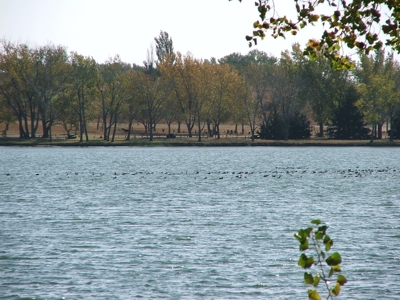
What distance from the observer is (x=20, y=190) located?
182 ft

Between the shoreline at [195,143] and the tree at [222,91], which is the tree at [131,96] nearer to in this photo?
the shoreline at [195,143]

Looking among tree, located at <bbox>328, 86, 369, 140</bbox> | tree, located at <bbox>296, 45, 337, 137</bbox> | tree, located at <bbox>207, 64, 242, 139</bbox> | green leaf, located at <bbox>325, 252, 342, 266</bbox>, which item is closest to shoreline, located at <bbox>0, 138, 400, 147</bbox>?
tree, located at <bbox>328, 86, 369, 140</bbox>

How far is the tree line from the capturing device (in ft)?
416

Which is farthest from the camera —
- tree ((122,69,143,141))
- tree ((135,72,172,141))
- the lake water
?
tree ((135,72,172,141))

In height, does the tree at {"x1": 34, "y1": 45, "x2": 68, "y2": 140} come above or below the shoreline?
above

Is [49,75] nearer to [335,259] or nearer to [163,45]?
[163,45]

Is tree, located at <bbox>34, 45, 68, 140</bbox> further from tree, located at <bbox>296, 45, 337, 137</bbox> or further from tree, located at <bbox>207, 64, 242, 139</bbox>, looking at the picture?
tree, located at <bbox>296, 45, 337, 137</bbox>

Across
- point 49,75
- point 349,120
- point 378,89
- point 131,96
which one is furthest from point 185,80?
point 378,89

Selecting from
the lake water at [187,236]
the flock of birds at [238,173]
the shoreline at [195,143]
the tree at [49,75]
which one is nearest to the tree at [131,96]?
the shoreline at [195,143]

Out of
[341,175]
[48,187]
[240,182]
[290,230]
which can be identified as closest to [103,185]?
[48,187]

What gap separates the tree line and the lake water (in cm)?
6522

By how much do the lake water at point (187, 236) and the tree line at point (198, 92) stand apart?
214 feet

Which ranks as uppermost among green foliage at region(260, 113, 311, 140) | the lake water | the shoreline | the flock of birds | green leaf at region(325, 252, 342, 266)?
green foliage at region(260, 113, 311, 140)

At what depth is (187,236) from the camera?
30.7 metres
